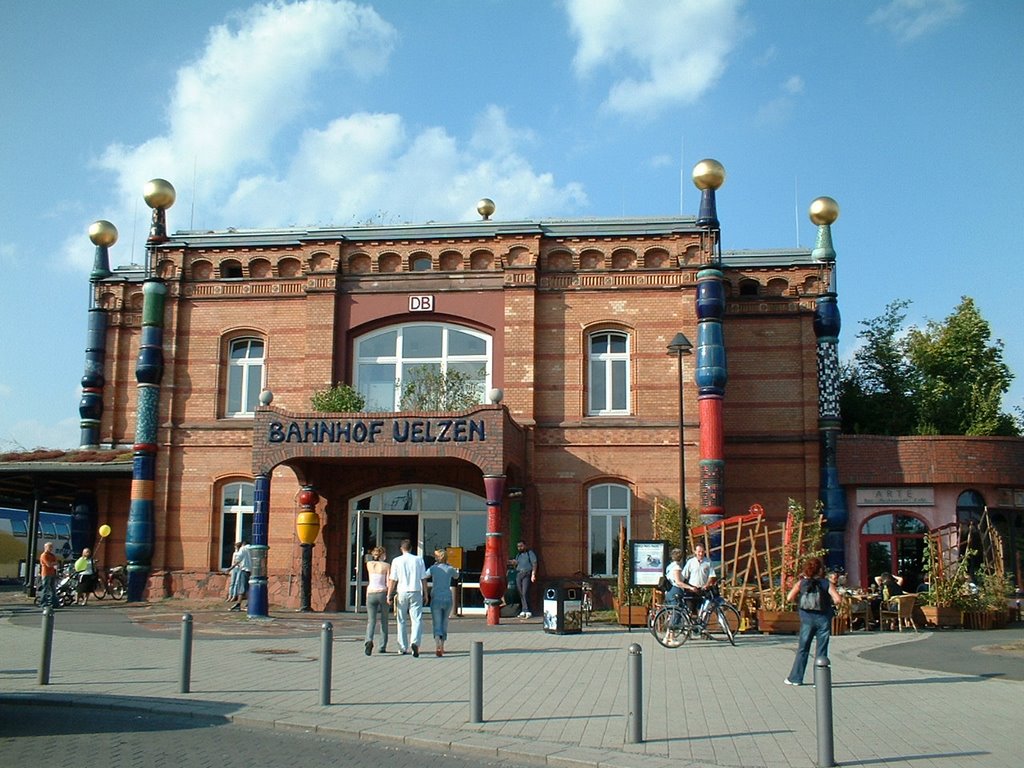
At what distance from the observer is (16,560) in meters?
43.5

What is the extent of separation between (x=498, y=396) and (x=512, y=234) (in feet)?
16.1

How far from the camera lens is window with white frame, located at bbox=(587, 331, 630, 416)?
990 inches

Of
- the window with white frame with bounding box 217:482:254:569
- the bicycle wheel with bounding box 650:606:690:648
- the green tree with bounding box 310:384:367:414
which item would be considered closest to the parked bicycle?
the window with white frame with bounding box 217:482:254:569

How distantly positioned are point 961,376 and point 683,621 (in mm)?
18437

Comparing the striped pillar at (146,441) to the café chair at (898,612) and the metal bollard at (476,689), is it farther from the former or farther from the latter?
the metal bollard at (476,689)

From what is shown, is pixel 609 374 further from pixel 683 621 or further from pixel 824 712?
pixel 824 712

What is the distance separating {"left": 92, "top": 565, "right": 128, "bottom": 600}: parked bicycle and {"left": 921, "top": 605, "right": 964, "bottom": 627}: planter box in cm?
1806

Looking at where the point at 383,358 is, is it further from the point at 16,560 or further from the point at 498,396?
the point at 16,560

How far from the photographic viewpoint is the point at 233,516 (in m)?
26.1

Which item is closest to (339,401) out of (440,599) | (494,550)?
(494,550)

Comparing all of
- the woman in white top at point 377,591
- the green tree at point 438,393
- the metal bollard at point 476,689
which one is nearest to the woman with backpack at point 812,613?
the metal bollard at point 476,689

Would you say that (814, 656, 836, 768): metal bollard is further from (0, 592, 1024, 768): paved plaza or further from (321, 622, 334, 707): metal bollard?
(321, 622, 334, 707): metal bollard

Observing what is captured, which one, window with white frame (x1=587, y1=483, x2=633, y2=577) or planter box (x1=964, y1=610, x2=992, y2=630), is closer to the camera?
planter box (x1=964, y1=610, x2=992, y2=630)

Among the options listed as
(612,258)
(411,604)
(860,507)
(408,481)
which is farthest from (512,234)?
(411,604)
